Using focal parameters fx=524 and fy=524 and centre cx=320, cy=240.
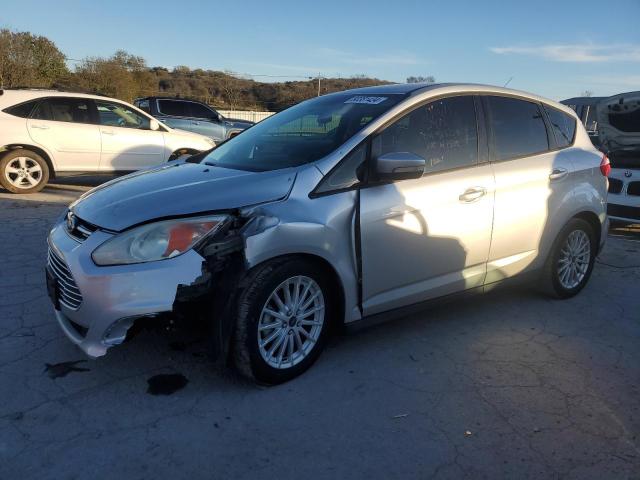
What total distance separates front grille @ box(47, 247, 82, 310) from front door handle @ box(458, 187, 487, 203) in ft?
7.88

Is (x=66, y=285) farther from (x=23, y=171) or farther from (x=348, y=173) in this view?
(x=23, y=171)

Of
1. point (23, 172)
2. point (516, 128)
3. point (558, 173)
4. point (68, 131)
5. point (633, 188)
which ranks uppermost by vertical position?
point (516, 128)

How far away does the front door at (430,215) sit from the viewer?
3188mm

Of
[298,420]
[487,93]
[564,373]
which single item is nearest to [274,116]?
[487,93]

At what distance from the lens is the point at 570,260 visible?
4465 millimetres

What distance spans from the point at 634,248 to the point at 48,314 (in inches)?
258

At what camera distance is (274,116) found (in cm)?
436

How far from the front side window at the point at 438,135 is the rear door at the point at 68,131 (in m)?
6.73

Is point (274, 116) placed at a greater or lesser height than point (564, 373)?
greater

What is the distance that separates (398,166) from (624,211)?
5701 millimetres

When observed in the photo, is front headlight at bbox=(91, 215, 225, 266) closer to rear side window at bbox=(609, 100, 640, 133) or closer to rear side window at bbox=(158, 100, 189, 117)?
rear side window at bbox=(609, 100, 640, 133)

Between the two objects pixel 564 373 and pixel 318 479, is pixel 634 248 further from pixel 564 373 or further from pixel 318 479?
pixel 318 479

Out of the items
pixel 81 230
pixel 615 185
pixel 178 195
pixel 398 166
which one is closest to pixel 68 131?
pixel 81 230

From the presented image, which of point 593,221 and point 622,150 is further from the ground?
point 622,150
